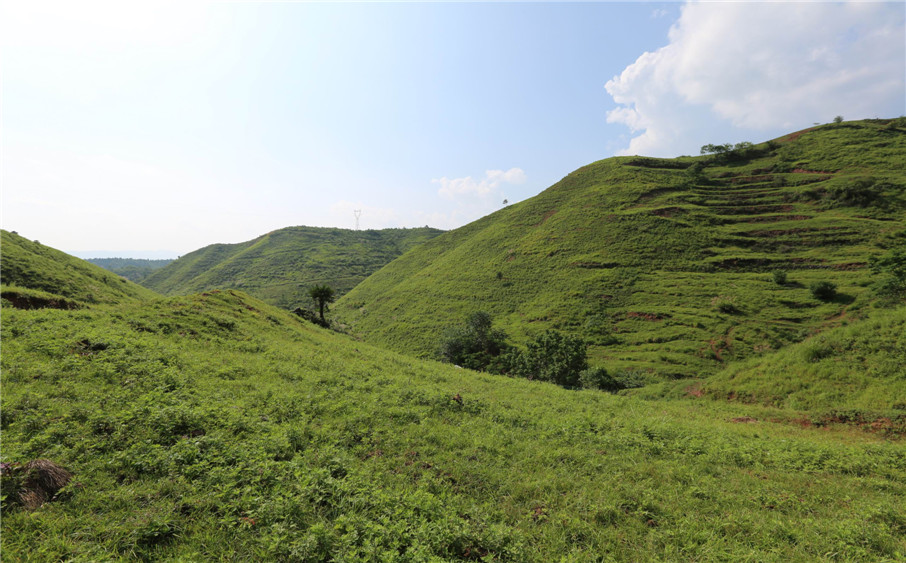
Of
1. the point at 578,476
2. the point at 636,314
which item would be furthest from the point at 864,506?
the point at 636,314

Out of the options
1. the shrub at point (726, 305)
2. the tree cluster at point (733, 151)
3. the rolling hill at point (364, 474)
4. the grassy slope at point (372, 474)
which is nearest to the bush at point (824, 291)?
the shrub at point (726, 305)

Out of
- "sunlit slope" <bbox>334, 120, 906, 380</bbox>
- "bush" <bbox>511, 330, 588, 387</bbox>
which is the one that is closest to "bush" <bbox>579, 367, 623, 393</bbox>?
"bush" <bbox>511, 330, 588, 387</bbox>

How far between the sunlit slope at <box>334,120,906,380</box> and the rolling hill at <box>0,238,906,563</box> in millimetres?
24600

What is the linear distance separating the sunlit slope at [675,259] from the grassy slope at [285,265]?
4109 centimetres

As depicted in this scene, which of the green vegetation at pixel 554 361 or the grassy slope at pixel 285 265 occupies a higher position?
the grassy slope at pixel 285 265

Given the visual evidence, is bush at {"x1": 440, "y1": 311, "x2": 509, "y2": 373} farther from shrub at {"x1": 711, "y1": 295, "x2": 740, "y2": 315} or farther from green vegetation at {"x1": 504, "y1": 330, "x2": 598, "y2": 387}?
shrub at {"x1": 711, "y1": 295, "x2": 740, "y2": 315}

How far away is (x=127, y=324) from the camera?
16359mm

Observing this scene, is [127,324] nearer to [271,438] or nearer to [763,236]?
[271,438]

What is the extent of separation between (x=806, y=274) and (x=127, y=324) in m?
74.2

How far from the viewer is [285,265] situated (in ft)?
446

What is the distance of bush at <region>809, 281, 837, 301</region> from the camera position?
38844mm

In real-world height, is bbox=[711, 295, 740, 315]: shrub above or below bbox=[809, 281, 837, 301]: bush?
below

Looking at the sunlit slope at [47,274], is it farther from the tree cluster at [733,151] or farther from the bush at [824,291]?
the tree cluster at [733,151]

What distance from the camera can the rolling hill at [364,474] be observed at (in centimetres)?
568
